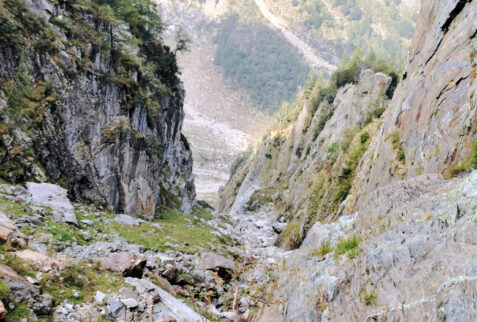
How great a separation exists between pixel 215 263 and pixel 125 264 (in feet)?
18.6

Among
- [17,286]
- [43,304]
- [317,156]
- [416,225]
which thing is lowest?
[43,304]

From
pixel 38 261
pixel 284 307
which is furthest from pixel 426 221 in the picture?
pixel 38 261

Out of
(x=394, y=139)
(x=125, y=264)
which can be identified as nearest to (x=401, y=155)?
(x=394, y=139)

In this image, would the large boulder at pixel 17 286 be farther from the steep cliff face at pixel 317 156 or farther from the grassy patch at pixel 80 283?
the steep cliff face at pixel 317 156

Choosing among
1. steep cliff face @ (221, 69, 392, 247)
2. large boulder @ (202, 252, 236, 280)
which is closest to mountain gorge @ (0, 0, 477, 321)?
large boulder @ (202, 252, 236, 280)

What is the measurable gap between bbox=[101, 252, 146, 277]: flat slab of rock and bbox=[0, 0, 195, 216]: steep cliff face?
922 cm

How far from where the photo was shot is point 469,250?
4.65 metres

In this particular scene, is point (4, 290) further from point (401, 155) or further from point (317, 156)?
point (317, 156)

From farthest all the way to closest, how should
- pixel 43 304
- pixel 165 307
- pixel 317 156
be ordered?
pixel 317 156
pixel 165 307
pixel 43 304

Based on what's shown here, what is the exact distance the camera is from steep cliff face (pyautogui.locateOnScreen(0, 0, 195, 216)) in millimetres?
18000

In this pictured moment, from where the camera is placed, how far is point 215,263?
15.7 m

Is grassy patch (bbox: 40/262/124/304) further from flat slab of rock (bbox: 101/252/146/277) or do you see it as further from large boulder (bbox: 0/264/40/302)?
large boulder (bbox: 0/264/40/302)

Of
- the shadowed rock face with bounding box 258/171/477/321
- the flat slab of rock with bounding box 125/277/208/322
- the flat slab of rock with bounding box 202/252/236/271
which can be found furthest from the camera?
the flat slab of rock with bounding box 202/252/236/271

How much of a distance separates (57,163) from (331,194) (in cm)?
2026
